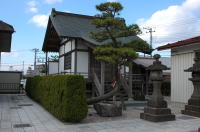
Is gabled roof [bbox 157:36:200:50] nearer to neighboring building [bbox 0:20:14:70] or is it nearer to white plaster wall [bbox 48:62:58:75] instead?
neighboring building [bbox 0:20:14:70]

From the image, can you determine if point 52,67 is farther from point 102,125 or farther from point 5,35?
point 102,125

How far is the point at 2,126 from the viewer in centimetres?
717

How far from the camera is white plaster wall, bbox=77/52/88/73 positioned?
50.0 feet

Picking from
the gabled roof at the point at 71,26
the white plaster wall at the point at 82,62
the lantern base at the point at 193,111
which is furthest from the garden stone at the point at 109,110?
the white plaster wall at the point at 82,62

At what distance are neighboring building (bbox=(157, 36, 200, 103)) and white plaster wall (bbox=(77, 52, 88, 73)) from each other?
4758 mm

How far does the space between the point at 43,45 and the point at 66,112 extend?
1355 cm

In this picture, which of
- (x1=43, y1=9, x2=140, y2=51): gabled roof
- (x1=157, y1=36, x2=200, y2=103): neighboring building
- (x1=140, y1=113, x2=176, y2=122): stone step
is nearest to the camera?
(x1=140, y1=113, x2=176, y2=122): stone step

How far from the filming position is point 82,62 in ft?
50.3

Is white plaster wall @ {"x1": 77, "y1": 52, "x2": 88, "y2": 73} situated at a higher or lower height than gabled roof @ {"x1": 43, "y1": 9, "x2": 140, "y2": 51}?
lower

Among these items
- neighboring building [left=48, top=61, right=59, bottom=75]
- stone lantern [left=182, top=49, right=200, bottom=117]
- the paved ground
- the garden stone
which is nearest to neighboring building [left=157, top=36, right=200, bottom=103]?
stone lantern [left=182, top=49, right=200, bottom=117]

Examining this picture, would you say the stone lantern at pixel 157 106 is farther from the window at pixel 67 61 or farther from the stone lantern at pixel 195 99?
the window at pixel 67 61

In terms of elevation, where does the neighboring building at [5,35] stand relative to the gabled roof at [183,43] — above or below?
above

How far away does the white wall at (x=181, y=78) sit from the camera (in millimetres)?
12930

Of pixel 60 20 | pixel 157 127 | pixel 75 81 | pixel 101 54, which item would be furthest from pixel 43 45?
pixel 157 127
